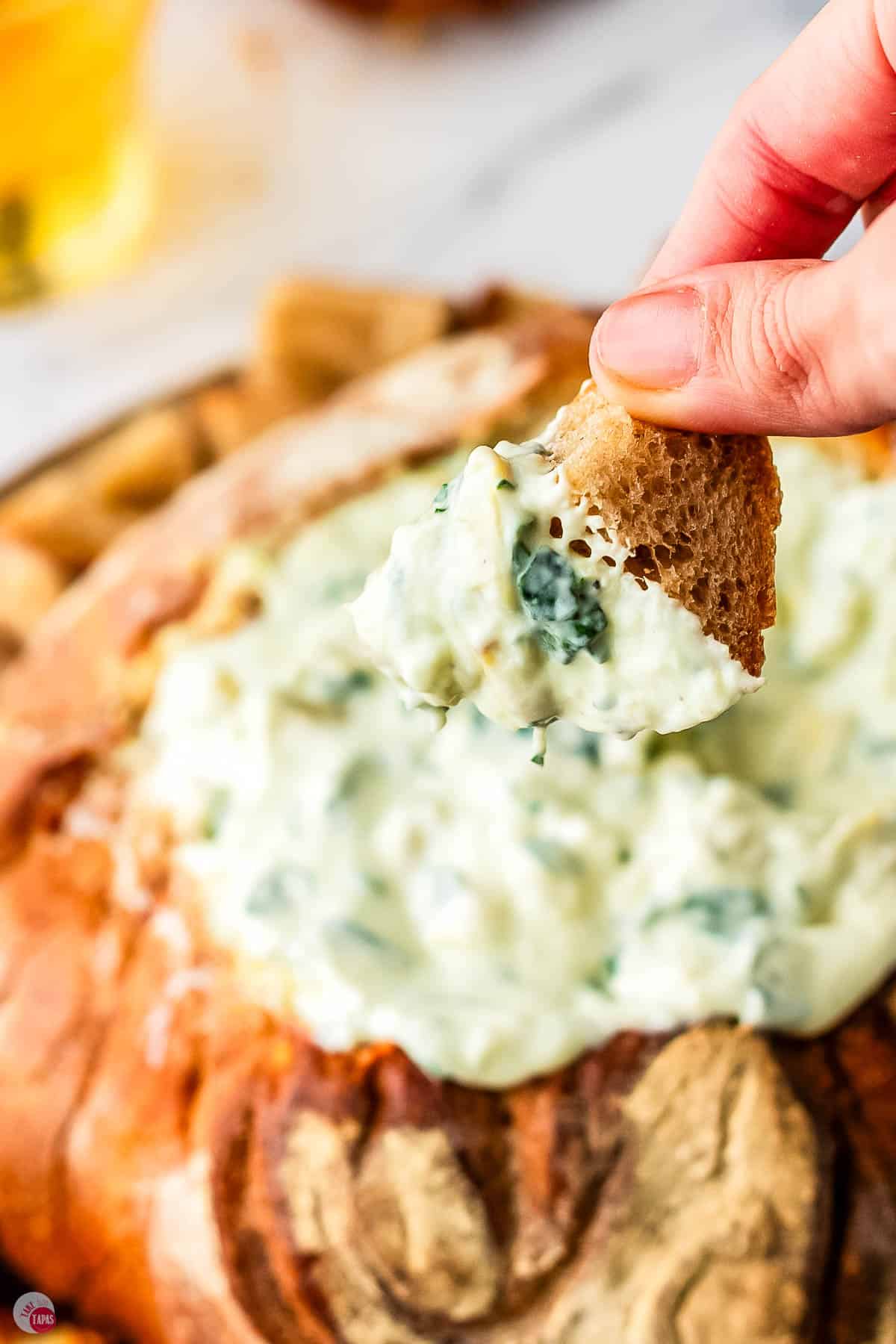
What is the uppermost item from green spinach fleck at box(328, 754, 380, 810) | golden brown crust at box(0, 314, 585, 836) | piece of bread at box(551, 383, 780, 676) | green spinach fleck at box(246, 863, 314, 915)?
piece of bread at box(551, 383, 780, 676)

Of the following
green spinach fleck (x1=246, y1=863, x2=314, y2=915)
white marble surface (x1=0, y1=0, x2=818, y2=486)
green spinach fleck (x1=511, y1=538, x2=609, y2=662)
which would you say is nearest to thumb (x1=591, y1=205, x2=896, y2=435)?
green spinach fleck (x1=511, y1=538, x2=609, y2=662)

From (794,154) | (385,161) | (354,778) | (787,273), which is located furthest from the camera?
(385,161)

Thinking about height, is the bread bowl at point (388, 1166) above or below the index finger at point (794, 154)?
below

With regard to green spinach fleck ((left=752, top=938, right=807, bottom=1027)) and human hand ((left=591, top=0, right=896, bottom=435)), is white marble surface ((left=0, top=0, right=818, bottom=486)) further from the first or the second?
green spinach fleck ((left=752, top=938, right=807, bottom=1027))

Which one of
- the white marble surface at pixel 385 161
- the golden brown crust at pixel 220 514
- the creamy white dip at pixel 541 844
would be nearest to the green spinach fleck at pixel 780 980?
the creamy white dip at pixel 541 844

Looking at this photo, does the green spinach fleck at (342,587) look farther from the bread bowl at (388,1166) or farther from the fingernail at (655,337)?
the fingernail at (655,337)

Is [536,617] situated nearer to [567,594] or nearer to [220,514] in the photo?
[567,594]
